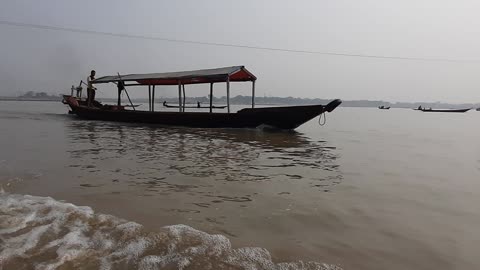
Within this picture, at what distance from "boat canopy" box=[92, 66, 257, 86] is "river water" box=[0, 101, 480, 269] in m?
7.91

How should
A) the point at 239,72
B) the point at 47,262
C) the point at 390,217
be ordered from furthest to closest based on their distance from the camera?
the point at 239,72
the point at 390,217
the point at 47,262

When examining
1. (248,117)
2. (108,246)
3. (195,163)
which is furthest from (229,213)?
(248,117)

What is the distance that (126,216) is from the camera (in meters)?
3.96

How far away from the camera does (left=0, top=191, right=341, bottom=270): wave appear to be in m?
2.75

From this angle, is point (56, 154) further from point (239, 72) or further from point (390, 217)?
point (239, 72)

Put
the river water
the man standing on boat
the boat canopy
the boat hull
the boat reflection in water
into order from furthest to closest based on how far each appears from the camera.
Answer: the man standing on boat → the boat canopy → the boat hull → the boat reflection in water → the river water

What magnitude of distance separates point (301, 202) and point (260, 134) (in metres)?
9.78

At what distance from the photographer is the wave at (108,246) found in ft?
9.02

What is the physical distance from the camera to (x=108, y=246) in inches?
120

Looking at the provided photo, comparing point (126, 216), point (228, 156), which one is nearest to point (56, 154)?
point (228, 156)

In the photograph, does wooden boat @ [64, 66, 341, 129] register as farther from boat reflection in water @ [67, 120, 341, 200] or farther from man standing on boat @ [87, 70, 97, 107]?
boat reflection in water @ [67, 120, 341, 200]

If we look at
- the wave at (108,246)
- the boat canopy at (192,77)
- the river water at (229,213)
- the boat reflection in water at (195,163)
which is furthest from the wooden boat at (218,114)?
the wave at (108,246)

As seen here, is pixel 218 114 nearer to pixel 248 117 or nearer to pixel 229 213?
pixel 248 117

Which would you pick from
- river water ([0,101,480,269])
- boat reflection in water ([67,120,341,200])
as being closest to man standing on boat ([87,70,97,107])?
boat reflection in water ([67,120,341,200])
